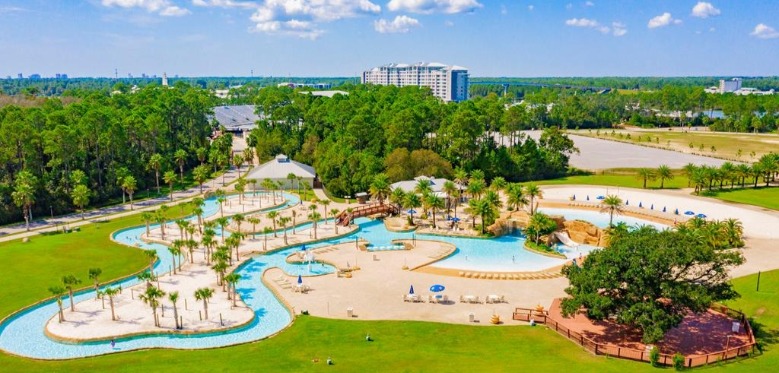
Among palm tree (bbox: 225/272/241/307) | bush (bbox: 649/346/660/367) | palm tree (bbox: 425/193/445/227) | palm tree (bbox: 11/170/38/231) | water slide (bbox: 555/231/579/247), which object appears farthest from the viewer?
palm tree (bbox: 425/193/445/227)

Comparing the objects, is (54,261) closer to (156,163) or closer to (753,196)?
(156,163)

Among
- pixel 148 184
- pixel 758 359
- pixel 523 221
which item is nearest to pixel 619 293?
pixel 758 359

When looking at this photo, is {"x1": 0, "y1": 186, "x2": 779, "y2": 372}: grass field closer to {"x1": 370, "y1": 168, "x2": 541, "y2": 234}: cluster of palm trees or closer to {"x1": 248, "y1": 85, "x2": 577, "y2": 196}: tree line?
{"x1": 370, "y1": 168, "x2": 541, "y2": 234}: cluster of palm trees

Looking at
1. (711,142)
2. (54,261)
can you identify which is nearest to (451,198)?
(54,261)

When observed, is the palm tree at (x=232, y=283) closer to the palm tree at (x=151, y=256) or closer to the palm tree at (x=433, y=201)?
the palm tree at (x=151, y=256)

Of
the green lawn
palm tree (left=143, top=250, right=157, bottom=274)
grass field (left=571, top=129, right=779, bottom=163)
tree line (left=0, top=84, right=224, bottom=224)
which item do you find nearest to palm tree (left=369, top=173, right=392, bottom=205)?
palm tree (left=143, top=250, right=157, bottom=274)

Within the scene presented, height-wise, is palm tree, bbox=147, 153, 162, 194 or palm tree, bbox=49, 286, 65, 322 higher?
palm tree, bbox=147, 153, 162, 194

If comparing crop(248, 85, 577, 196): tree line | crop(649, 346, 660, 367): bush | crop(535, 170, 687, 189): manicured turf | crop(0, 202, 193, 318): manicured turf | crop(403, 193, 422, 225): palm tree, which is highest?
crop(248, 85, 577, 196): tree line

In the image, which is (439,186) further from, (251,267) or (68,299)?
(68,299)
